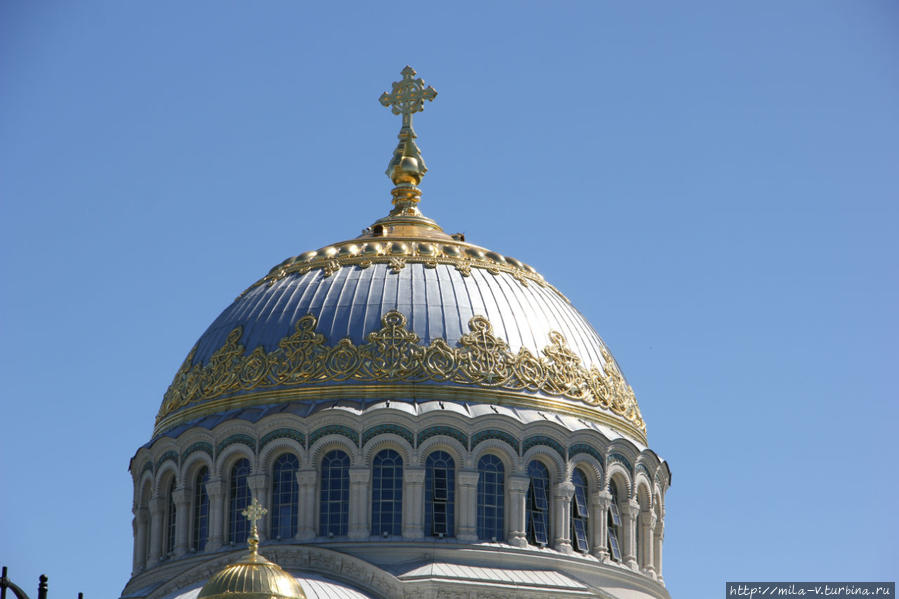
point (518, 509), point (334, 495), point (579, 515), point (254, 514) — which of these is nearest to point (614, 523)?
point (579, 515)

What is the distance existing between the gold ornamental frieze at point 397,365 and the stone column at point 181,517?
8.54 ft

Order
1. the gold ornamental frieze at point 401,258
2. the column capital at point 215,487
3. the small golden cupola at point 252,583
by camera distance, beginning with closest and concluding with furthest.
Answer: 1. the small golden cupola at point 252,583
2. the column capital at point 215,487
3. the gold ornamental frieze at point 401,258

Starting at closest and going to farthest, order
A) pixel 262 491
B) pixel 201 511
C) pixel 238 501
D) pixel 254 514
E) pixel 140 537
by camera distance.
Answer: pixel 254 514
pixel 262 491
pixel 238 501
pixel 201 511
pixel 140 537

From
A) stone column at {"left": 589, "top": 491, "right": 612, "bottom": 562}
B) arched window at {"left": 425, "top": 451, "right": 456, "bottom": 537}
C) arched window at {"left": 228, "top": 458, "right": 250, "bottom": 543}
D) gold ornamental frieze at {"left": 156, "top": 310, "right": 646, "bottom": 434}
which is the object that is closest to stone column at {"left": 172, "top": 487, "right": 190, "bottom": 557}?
arched window at {"left": 228, "top": 458, "right": 250, "bottom": 543}

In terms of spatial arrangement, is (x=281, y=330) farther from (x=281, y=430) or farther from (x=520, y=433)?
(x=520, y=433)

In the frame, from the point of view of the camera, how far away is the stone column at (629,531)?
5059 cm

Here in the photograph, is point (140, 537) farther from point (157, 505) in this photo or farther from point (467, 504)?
point (467, 504)

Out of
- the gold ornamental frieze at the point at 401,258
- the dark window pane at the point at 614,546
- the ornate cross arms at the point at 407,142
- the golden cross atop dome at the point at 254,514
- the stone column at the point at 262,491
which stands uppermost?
the ornate cross arms at the point at 407,142

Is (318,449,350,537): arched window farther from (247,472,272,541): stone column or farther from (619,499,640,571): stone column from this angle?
(619,499,640,571): stone column

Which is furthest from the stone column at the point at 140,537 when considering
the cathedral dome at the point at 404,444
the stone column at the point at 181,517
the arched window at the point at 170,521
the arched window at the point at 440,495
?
the arched window at the point at 440,495

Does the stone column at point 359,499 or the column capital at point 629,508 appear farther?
the column capital at point 629,508

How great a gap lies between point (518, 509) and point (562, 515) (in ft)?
4.23

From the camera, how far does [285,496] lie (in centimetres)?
4847

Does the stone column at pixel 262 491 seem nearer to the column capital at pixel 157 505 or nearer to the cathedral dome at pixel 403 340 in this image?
the cathedral dome at pixel 403 340
